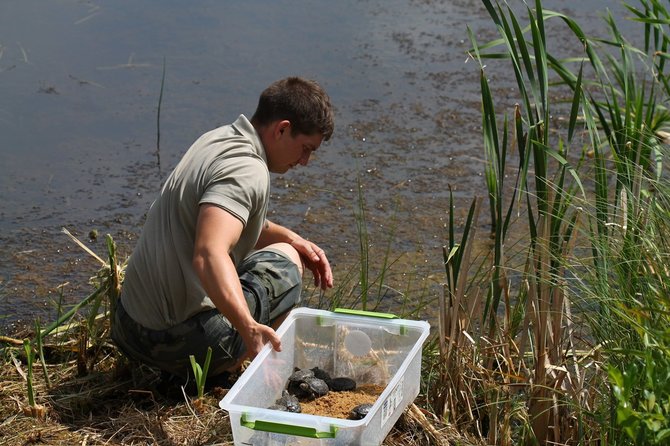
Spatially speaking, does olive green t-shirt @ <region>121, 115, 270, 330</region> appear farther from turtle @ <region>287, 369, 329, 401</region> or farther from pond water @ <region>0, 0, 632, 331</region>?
pond water @ <region>0, 0, 632, 331</region>

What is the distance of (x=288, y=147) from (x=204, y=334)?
627 millimetres

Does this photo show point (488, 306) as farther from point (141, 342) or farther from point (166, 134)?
point (166, 134)

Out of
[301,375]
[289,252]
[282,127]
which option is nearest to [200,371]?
[301,375]

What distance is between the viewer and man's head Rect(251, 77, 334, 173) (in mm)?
3518

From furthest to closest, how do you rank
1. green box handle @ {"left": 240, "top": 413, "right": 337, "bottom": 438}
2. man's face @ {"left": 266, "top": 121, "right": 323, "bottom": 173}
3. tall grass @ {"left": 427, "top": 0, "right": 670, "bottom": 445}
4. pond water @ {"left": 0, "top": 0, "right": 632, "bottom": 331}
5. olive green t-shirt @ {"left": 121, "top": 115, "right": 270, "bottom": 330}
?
pond water @ {"left": 0, "top": 0, "right": 632, "bottom": 331} < man's face @ {"left": 266, "top": 121, "right": 323, "bottom": 173} < olive green t-shirt @ {"left": 121, "top": 115, "right": 270, "bottom": 330} < tall grass @ {"left": 427, "top": 0, "right": 670, "bottom": 445} < green box handle @ {"left": 240, "top": 413, "right": 337, "bottom": 438}

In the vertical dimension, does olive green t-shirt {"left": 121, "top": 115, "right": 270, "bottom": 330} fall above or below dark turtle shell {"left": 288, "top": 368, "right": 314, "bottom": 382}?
above

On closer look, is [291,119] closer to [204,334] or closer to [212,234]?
[212,234]

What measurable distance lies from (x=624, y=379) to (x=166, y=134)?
3879mm

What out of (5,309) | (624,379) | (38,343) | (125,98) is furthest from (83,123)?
(624,379)

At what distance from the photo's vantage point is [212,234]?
315 centimetres

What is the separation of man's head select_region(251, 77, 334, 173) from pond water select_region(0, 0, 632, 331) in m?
0.85

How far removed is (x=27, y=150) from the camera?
563 centimetres

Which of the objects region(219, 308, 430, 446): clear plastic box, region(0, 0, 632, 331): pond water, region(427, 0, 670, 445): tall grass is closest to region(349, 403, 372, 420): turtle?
region(219, 308, 430, 446): clear plastic box

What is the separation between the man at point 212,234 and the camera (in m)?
3.27
